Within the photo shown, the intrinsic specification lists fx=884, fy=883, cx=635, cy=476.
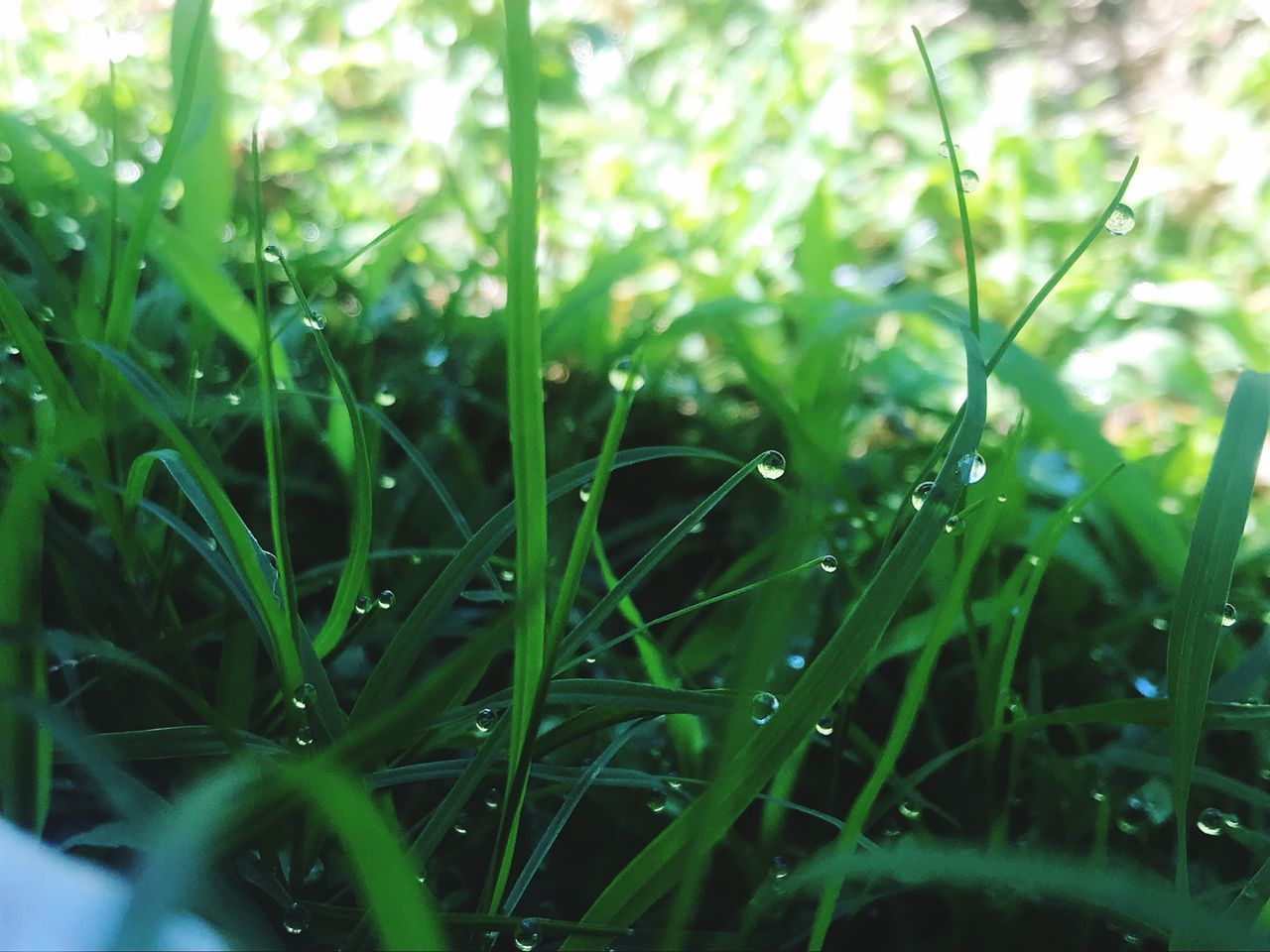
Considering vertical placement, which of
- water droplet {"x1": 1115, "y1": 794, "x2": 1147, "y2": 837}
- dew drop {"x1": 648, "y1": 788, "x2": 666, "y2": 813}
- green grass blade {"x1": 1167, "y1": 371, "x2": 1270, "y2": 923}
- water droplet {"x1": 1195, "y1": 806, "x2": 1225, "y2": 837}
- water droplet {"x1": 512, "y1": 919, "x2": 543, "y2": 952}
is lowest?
water droplet {"x1": 512, "y1": 919, "x2": 543, "y2": 952}

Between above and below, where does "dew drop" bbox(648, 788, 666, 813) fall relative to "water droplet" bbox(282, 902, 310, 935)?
above

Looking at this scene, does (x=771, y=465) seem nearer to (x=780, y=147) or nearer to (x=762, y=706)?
(x=762, y=706)

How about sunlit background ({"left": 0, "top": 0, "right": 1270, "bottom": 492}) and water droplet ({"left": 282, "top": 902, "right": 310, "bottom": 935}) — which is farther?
sunlit background ({"left": 0, "top": 0, "right": 1270, "bottom": 492})

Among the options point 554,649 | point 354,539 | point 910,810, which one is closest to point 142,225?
point 354,539

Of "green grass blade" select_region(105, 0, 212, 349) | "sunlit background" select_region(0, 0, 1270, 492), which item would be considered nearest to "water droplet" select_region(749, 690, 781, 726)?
"green grass blade" select_region(105, 0, 212, 349)

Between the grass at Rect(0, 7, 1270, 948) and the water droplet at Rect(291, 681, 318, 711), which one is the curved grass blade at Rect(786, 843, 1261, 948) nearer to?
the grass at Rect(0, 7, 1270, 948)

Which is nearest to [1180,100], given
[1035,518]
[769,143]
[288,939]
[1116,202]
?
[769,143]

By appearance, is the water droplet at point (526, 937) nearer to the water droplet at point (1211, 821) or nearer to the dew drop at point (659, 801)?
the dew drop at point (659, 801)

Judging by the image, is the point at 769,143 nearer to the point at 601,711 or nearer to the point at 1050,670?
the point at 1050,670
